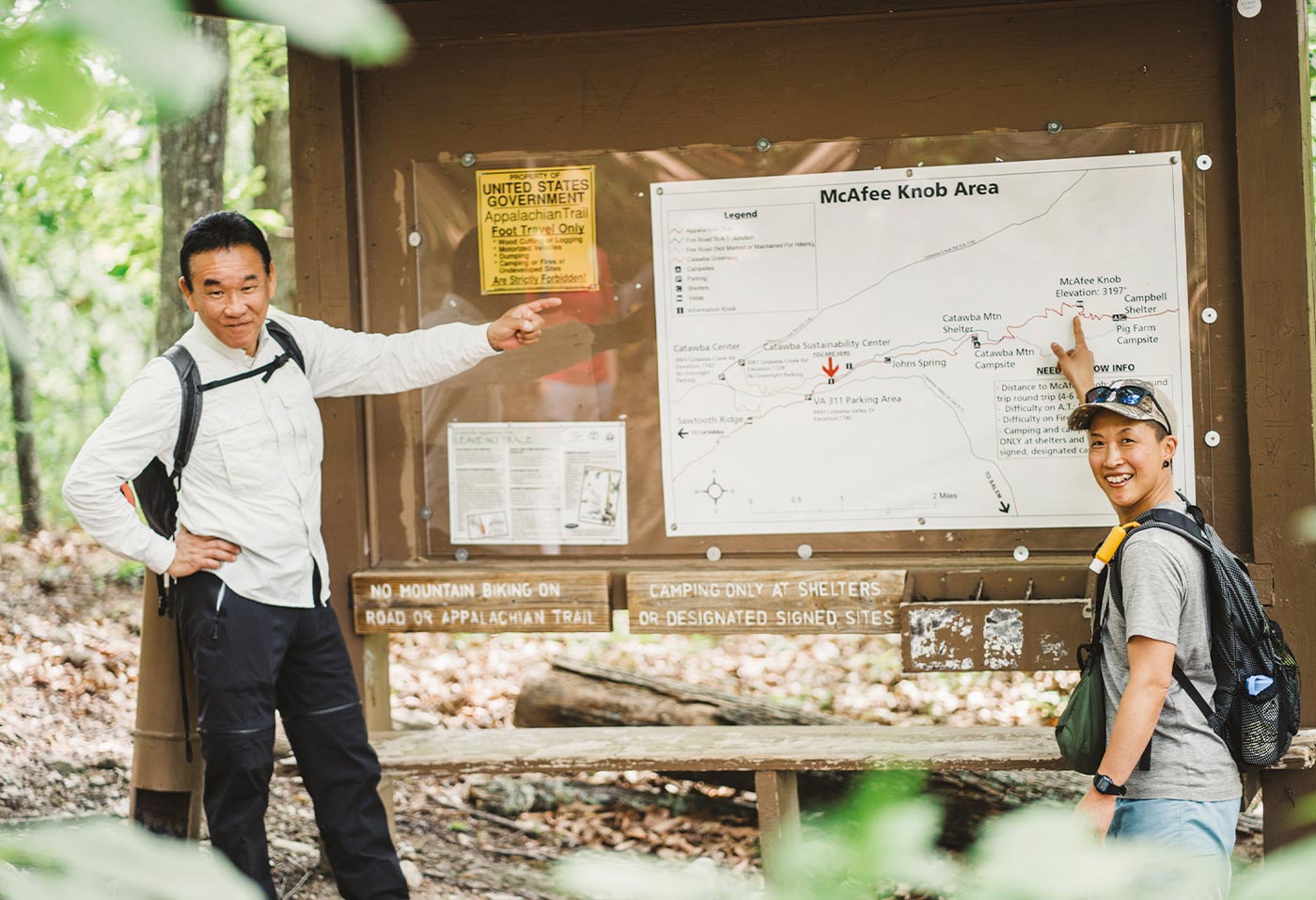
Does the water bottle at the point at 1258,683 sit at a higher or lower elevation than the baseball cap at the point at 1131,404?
lower

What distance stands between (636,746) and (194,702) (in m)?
1.42

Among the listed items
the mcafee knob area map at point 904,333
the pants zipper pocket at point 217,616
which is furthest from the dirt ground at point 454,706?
the mcafee knob area map at point 904,333

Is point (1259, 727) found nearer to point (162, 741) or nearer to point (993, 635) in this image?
point (993, 635)

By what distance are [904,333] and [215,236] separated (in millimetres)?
2158

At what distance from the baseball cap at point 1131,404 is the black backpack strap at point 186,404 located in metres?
2.40

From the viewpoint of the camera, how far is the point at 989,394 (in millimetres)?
3854

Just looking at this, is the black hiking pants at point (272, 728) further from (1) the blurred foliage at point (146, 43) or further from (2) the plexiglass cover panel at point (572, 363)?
(1) the blurred foliage at point (146, 43)

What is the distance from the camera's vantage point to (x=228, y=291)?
332 cm

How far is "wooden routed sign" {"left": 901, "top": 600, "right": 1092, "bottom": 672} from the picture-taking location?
369 centimetres

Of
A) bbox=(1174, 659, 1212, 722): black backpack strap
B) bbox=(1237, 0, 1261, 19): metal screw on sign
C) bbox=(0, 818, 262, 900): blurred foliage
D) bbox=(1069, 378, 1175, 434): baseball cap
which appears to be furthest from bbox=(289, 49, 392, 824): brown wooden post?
bbox=(0, 818, 262, 900): blurred foliage

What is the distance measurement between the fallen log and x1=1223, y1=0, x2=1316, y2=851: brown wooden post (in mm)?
1126

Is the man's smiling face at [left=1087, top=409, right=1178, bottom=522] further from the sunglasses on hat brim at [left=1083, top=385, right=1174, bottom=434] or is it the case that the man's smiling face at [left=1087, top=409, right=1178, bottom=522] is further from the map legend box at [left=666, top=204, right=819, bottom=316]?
the map legend box at [left=666, top=204, right=819, bottom=316]

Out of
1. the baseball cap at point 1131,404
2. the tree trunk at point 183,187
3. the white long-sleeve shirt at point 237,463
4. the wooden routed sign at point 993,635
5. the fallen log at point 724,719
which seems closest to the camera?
the baseball cap at point 1131,404

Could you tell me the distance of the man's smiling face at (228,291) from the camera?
3.31 meters
